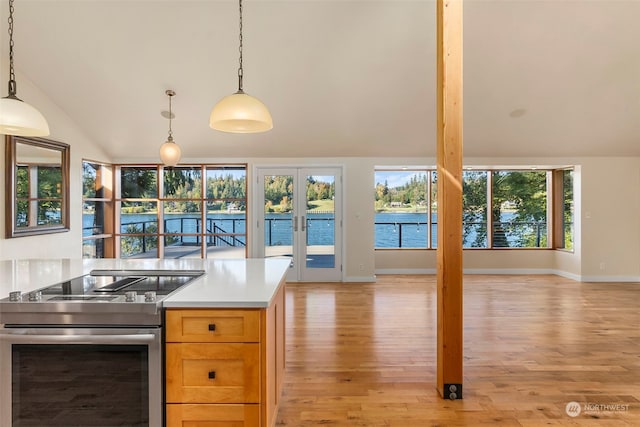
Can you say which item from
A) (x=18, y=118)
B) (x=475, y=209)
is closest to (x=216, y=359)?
(x=18, y=118)

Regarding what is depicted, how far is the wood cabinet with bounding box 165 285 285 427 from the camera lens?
5.60ft

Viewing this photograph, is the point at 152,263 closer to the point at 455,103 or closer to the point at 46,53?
the point at 455,103

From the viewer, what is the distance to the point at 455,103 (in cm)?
261

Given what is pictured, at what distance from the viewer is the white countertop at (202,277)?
67.7 inches

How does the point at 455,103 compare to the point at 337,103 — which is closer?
the point at 455,103

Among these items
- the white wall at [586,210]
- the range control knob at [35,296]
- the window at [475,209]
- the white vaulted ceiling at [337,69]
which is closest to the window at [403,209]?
the window at [475,209]

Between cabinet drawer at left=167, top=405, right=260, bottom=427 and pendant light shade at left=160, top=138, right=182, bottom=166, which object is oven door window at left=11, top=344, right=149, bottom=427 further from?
pendant light shade at left=160, top=138, right=182, bottom=166

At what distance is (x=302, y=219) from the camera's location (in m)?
6.36

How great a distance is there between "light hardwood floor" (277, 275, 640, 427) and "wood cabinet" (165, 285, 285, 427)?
639mm

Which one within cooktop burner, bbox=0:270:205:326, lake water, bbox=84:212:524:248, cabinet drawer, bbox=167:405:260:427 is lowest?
cabinet drawer, bbox=167:405:260:427

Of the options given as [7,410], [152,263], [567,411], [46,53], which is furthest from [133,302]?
[46,53]

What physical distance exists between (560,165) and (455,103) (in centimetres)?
493

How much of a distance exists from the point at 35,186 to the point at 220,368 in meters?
4.07

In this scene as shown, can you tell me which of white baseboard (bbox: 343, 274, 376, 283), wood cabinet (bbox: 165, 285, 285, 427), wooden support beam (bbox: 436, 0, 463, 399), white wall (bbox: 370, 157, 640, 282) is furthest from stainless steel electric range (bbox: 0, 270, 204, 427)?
white wall (bbox: 370, 157, 640, 282)
